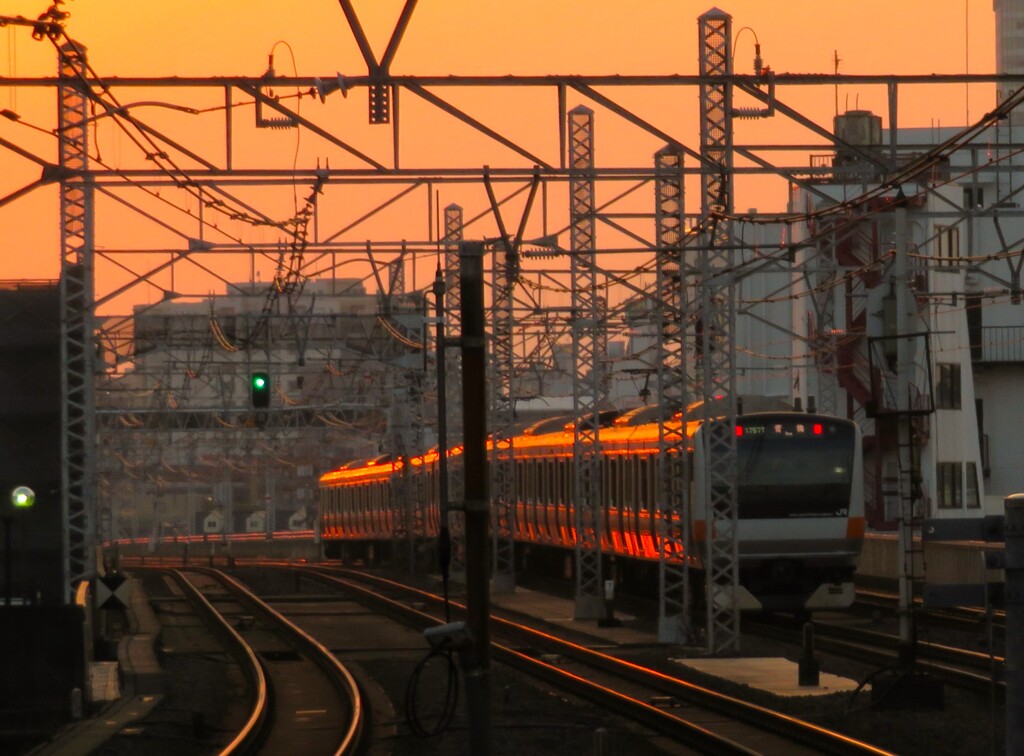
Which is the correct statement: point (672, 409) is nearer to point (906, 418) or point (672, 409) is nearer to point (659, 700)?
point (659, 700)

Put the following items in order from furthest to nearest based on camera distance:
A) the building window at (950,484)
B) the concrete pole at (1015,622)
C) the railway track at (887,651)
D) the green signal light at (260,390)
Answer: the building window at (950,484) → the green signal light at (260,390) → the railway track at (887,651) → the concrete pole at (1015,622)

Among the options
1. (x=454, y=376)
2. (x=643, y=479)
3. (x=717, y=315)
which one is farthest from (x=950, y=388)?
(x=717, y=315)

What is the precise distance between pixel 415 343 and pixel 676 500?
1634cm

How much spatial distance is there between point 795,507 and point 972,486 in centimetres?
2452

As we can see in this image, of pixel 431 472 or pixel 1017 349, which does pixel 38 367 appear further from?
pixel 1017 349

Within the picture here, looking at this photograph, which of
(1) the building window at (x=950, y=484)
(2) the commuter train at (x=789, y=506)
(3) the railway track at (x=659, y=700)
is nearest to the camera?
(3) the railway track at (x=659, y=700)

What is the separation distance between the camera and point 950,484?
47375mm

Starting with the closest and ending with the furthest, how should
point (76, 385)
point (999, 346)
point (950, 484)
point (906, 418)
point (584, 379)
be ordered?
point (906, 418)
point (76, 385)
point (584, 379)
point (950, 484)
point (999, 346)

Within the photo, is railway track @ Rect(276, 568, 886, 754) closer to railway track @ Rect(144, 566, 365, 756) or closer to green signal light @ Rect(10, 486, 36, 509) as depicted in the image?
railway track @ Rect(144, 566, 365, 756)

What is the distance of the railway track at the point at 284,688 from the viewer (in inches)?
637

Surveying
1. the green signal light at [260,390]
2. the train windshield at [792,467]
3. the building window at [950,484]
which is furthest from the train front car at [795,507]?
the building window at [950,484]

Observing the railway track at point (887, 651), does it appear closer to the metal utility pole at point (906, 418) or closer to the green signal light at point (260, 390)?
the metal utility pole at point (906, 418)

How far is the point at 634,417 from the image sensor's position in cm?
2834

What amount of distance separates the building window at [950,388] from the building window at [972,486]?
1563mm
